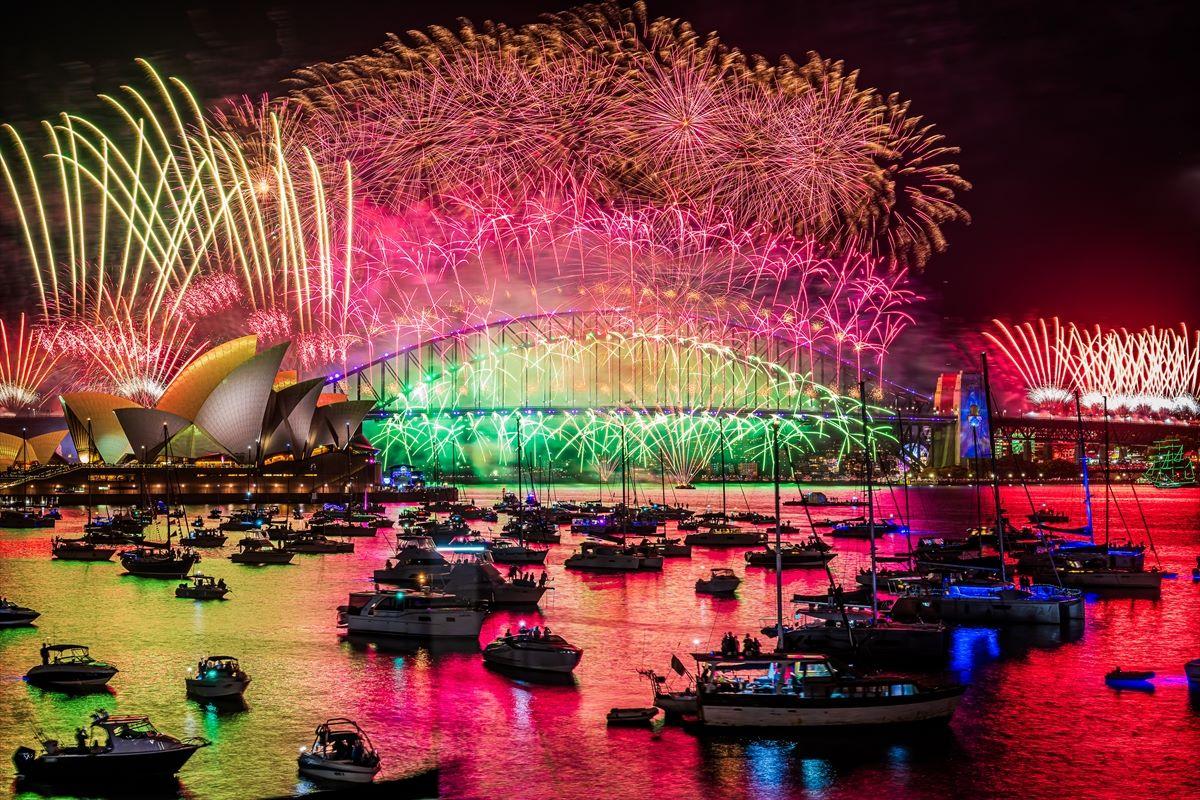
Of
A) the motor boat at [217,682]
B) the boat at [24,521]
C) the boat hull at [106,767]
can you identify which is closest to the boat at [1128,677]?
the motor boat at [217,682]

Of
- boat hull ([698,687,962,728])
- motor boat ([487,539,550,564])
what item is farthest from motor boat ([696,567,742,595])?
boat hull ([698,687,962,728])

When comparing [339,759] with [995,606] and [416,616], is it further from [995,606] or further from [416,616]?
[995,606]

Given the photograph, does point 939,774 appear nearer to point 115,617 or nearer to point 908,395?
point 115,617

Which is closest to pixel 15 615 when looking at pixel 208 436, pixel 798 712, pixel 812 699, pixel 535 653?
pixel 535 653

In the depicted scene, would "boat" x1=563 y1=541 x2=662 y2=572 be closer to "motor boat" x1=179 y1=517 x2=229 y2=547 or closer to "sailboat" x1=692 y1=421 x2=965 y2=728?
"motor boat" x1=179 y1=517 x2=229 y2=547

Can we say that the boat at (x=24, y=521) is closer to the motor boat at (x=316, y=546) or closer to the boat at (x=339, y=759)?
the motor boat at (x=316, y=546)

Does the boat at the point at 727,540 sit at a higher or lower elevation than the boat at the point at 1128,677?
higher

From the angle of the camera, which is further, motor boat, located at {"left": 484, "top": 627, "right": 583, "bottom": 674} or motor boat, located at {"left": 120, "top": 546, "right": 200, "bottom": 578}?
motor boat, located at {"left": 120, "top": 546, "right": 200, "bottom": 578}
